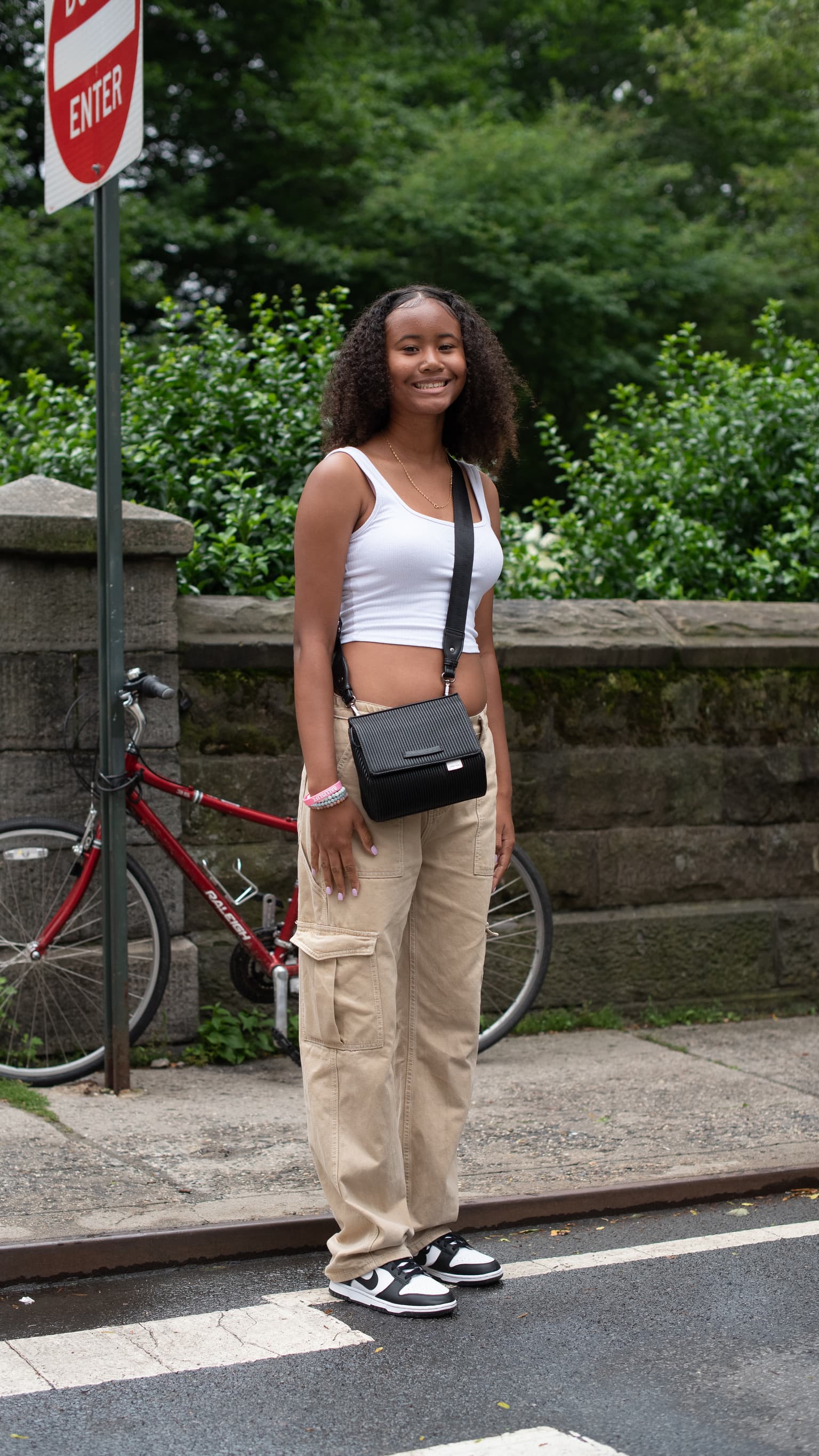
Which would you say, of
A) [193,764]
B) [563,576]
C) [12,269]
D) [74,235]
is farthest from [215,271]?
[193,764]

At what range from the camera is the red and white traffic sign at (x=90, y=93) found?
4141mm

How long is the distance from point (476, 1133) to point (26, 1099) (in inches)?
49.8

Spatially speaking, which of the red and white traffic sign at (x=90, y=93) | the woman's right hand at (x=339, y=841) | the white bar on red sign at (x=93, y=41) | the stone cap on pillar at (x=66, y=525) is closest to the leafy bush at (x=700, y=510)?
the stone cap on pillar at (x=66, y=525)

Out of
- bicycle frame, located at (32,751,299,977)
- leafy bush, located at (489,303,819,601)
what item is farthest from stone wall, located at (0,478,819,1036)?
leafy bush, located at (489,303,819,601)

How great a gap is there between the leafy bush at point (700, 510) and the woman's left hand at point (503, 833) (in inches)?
110

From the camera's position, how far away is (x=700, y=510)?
6555 millimetres

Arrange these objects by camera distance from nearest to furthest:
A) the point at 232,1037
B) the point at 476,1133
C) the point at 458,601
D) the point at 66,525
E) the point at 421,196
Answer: the point at 458,601 → the point at 476,1133 → the point at 66,525 → the point at 232,1037 → the point at 421,196

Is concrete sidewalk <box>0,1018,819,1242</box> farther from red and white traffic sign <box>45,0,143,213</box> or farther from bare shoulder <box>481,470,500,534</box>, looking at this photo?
red and white traffic sign <box>45,0,143,213</box>

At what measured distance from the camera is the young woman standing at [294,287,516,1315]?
3.06 m

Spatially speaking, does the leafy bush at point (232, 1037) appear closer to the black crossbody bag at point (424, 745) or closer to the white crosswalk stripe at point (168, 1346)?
the white crosswalk stripe at point (168, 1346)

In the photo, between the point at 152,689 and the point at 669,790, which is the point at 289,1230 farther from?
the point at 669,790

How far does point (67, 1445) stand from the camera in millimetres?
2479

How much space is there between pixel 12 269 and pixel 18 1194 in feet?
56.9

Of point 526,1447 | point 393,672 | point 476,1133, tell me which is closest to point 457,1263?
point 526,1447
